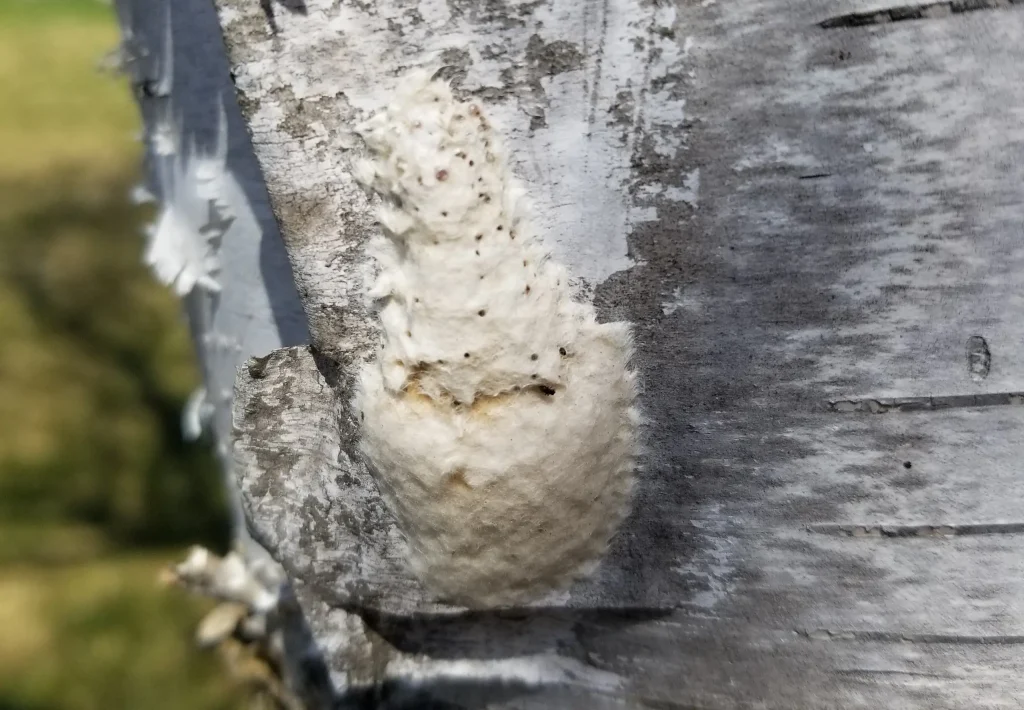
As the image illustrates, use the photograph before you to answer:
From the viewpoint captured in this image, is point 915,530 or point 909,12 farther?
point 915,530

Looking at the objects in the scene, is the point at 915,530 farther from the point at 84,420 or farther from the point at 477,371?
the point at 84,420

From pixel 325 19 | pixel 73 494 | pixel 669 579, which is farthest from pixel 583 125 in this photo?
pixel 73 494

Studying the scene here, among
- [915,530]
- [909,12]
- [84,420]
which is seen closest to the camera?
[909,12]

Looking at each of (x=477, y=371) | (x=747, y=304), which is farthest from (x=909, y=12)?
(x=477, y=371)

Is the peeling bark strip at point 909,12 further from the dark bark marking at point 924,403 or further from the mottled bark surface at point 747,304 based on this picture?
the dark bark marking at point 924,403

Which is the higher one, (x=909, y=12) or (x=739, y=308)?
(x=909, y=12)

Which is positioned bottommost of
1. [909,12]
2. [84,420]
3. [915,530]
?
[84,420]

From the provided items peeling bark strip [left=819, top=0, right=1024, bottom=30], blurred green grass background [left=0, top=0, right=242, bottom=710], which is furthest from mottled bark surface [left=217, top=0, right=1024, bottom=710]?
blurred green grass background [left=0, top=0, right=242, bottom=710]

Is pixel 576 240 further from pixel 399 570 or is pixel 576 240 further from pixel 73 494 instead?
pixel 73 494
